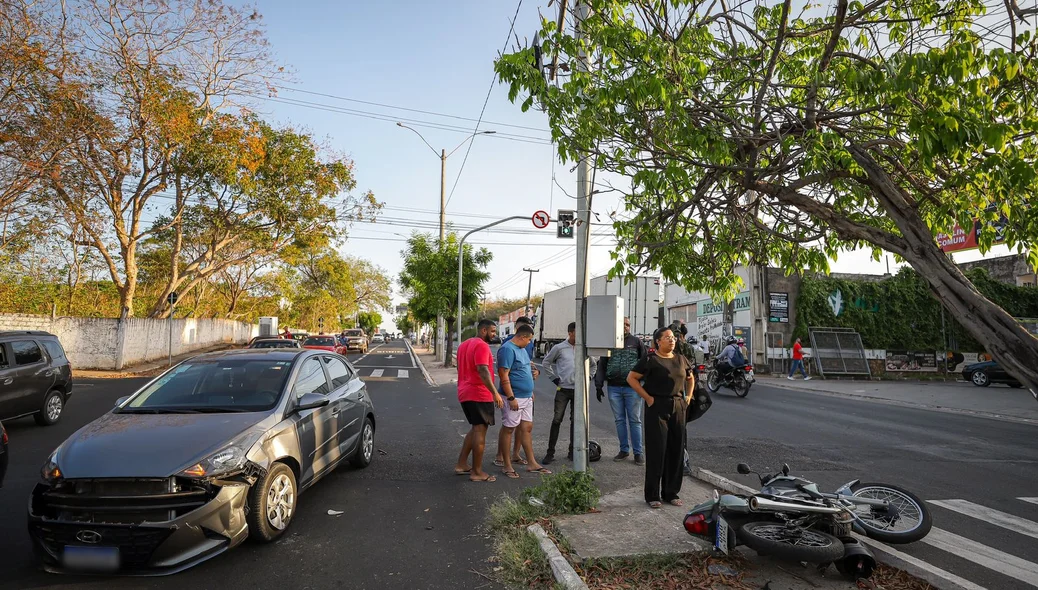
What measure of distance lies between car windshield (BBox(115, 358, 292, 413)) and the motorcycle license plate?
3781mm

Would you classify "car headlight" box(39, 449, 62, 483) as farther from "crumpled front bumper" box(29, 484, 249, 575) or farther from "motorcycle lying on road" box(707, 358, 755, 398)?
"motorcycle lying on road" box(707, 358, 755, 398)

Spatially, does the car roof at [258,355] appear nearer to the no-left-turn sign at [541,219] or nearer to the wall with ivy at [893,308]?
the no-left-turn sign at [541,219]

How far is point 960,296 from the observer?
3492 millimetres

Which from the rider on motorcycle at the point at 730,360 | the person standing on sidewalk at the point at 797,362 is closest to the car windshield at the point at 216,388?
the rider on motorcycle at the point at 730,360

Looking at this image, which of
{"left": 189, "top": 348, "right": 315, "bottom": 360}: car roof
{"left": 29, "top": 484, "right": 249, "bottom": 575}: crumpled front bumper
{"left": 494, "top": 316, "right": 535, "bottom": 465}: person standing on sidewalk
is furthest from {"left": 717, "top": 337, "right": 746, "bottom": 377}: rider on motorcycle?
{"left": 29, "top": 484, "right": 249, "bottom": 575}: crumpled front bumper

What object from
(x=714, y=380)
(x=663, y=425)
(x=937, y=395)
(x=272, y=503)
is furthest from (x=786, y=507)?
(x=937, y=395)

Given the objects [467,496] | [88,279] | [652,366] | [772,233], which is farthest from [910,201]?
[88,279]

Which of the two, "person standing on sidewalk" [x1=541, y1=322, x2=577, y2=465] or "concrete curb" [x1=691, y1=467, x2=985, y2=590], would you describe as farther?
"person standing on sidewalk" [x1=541, y1=322, x2=577, y2=465]

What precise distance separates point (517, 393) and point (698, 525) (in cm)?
307

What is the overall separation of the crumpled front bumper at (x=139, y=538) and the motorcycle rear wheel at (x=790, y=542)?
12.2 feet

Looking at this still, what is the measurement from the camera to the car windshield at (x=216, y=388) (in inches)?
202

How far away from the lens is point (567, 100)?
16.4ft

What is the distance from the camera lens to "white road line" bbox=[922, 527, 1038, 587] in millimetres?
4359

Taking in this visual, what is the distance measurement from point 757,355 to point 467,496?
78.4 ft
